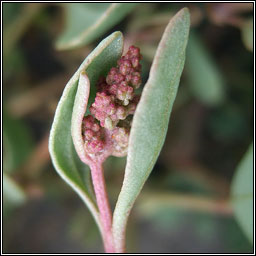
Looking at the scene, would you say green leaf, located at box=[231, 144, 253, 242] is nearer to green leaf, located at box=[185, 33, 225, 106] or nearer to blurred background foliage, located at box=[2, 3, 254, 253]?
blurred background foliage, located at box=[2, 3, 254, 253]

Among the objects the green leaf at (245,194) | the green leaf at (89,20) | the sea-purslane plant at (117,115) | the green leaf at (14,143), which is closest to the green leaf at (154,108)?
the sea-purslane plant at (117,115)

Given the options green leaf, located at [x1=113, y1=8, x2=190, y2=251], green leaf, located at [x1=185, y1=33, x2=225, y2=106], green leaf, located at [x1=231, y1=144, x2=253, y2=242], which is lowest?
green leaf, located at [x1=231, y1=144, x2=253, y2=242]

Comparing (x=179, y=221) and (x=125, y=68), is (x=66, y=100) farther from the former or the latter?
(x=179, y=221)

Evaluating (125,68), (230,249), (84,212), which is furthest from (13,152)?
(230,249)

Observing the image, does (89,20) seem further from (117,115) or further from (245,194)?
(245,194)

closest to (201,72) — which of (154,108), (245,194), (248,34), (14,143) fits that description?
(248,34)

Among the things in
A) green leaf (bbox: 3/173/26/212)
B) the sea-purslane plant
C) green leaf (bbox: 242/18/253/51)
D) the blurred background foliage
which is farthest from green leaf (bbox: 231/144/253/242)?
green leaf (bbox: 3/173/26/212)
